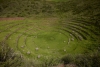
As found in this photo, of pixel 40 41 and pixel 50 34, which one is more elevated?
pixel 50 34

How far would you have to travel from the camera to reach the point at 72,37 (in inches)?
1080

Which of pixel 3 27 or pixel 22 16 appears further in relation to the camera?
pixel 22 16

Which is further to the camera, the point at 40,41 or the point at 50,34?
the point at 50,34

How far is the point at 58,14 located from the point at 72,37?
15.7 metres

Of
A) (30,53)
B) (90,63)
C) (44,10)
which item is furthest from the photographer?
(44,10)

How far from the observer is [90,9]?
131 ft

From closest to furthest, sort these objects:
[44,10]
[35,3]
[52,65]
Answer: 1. [52,65]
2. [44,10]
3. [35,3]

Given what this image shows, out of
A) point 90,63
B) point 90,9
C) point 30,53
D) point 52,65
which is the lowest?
point 30,53

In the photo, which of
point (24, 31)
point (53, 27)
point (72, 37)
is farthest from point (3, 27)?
point (72, 37)

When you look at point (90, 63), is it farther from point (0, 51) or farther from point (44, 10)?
point (44, 10)

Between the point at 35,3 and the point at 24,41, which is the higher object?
the point at 35,3

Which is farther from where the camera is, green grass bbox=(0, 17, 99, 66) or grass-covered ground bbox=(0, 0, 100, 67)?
green grass bbox=(0, 17, 99, 66)

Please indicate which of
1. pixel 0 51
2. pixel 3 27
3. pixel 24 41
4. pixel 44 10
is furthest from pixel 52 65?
pixel 44 10

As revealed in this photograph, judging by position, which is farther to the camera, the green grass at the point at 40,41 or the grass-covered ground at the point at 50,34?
the green grass at the point at 40,41
